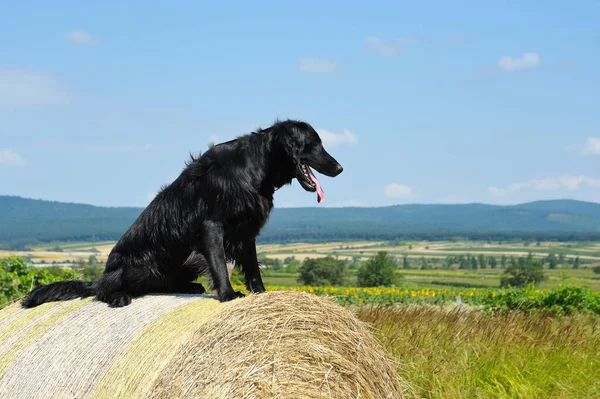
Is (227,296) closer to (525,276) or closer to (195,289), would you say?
(195,289)

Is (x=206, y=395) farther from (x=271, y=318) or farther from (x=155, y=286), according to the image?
(x=155, y=286)

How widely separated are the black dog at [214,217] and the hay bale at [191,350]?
7.6 inches

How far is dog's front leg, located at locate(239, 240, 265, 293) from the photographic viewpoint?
5551 mm

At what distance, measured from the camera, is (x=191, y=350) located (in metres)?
4.64

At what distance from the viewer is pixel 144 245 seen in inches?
217

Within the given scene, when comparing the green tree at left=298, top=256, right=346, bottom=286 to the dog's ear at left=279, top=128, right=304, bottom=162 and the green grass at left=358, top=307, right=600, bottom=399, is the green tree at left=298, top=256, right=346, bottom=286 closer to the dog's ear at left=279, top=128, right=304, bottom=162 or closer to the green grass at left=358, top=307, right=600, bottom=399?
the green grass at left=358, top=307, right=600, bottom=399

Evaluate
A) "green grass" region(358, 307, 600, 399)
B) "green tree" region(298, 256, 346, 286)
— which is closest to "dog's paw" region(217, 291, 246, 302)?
"green grass" region(358, 307, 600, 399)

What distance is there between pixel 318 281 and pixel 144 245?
98.2ft

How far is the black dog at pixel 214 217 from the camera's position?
17.2ft

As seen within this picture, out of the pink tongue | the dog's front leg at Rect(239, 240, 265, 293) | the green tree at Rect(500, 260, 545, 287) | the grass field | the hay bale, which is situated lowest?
the grass field

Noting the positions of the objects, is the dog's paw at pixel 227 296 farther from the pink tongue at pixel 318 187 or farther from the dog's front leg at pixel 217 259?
the pink tongue at pixel 318 187

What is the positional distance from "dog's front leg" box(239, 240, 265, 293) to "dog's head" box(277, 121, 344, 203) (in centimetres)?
65

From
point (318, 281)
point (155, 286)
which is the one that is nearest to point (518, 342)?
point (155, 286)

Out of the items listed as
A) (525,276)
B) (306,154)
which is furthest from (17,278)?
(525,276)
